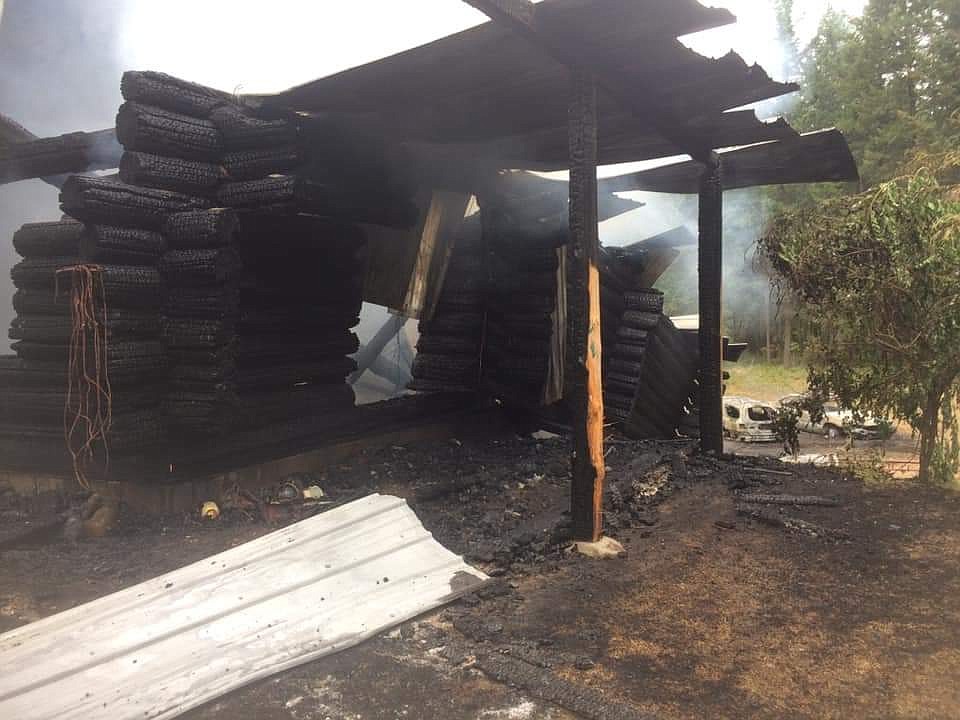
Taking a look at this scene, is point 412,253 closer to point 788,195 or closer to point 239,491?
point 239,491

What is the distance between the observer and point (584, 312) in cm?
Answer: 489

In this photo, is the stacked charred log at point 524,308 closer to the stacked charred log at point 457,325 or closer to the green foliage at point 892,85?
the stacked charred log at point 457,325

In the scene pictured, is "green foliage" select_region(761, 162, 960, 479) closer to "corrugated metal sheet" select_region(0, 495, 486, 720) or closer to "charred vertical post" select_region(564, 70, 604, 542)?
"charred vertical post" select_region(564, 70, 604, 542)

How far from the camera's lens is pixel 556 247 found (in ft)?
27.2

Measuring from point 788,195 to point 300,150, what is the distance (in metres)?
24.5

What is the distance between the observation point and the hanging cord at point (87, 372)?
5387 mm

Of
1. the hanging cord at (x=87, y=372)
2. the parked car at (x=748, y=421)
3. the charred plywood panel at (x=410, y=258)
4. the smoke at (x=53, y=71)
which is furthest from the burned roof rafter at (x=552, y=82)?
the parked car at (x=748, y=421)

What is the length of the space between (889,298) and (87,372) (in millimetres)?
7117

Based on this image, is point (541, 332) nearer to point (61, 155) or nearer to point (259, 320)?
point (259, 320)

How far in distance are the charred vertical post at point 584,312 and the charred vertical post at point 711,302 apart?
10.5ft

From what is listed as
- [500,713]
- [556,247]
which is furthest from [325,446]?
[500,713]

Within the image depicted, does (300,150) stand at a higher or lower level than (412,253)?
higher

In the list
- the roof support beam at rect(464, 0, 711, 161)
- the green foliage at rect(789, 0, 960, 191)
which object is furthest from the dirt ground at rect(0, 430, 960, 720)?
the green foliage at rect(789, 0, 960, 191)

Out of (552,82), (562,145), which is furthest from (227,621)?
(562,145)
